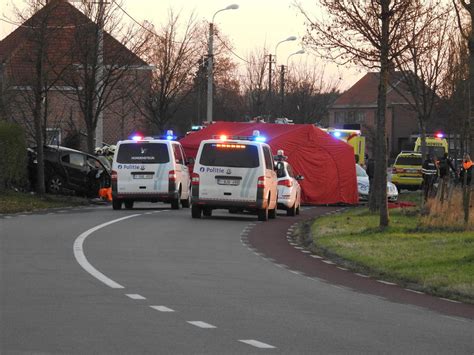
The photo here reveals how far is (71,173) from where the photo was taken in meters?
39.3

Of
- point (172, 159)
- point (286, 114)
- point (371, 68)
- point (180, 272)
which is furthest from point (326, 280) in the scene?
point (286, 114)

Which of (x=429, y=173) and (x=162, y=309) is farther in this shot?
(x=429, y=173)

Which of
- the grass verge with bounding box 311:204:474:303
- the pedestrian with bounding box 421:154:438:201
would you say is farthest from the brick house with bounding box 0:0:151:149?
the grass verge with bounding box 311:204:474:303

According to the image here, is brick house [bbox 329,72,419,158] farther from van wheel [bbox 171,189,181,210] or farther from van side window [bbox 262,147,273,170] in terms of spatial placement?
van side window [bbox 262,147,273,170]

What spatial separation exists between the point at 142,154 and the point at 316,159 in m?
9.04

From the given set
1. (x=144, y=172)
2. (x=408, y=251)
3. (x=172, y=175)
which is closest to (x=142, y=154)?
(x=144, y=172)

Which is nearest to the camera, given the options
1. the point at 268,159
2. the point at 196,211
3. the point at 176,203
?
the point at 196,211

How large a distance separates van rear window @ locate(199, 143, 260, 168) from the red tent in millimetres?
10056

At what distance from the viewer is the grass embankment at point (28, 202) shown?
30.7m

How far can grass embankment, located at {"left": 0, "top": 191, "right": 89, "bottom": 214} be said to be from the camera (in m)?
30.7

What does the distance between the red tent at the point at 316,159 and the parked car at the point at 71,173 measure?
148 inches

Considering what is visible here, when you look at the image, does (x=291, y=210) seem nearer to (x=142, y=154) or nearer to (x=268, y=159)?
(x=268, y=159)

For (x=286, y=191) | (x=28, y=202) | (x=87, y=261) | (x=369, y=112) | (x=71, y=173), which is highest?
(x=369, y=112)

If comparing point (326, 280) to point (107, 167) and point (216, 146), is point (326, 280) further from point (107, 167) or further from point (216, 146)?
point (107, 167)
